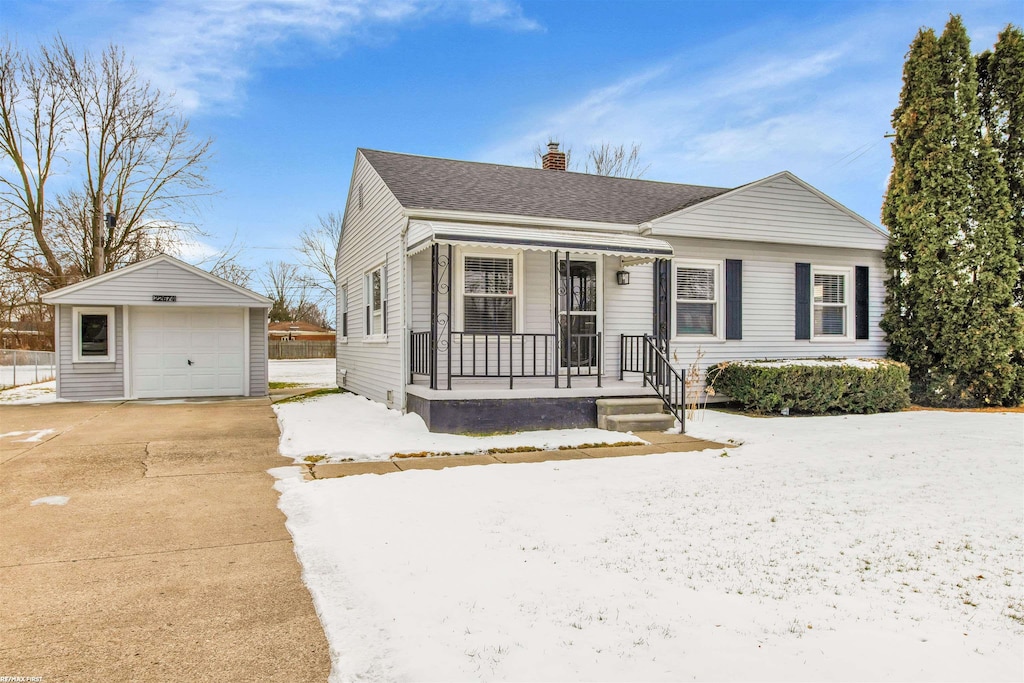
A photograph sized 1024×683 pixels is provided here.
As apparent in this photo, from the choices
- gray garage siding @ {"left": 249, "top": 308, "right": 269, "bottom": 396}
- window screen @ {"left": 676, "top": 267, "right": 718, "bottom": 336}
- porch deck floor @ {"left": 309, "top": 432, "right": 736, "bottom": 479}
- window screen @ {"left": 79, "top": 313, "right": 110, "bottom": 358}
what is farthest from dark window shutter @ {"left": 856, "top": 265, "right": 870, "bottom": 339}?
window screen @ {"left": 79, "top": 313, "right": 110, "bottom": 358}

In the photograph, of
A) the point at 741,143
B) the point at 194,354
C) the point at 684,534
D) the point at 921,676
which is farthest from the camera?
the point at 741,143

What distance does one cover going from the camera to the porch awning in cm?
798

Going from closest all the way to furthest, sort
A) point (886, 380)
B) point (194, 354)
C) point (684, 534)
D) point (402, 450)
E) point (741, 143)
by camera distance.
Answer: point (684, 534), point (402, 450), point (886, 380), point (194, 354), point (741, 143)

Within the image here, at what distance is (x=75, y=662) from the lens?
100 inches

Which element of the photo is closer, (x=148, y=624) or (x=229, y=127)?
(x=148, y=624)

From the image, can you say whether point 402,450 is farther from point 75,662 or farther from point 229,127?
point 229,127

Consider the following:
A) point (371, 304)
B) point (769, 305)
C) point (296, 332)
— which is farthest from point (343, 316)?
point (296, 332)

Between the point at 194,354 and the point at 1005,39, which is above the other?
the point at 1005,39

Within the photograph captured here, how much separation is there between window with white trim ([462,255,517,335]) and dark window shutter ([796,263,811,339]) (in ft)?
18.6

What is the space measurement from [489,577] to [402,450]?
3864 millimetres

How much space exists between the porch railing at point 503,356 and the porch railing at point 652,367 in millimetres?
566

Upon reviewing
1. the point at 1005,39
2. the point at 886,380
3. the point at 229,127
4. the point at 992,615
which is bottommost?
the point at 992,615

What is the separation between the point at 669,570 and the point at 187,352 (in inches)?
506

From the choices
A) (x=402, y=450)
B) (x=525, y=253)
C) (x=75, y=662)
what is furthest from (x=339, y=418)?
(x=75, y=662)
